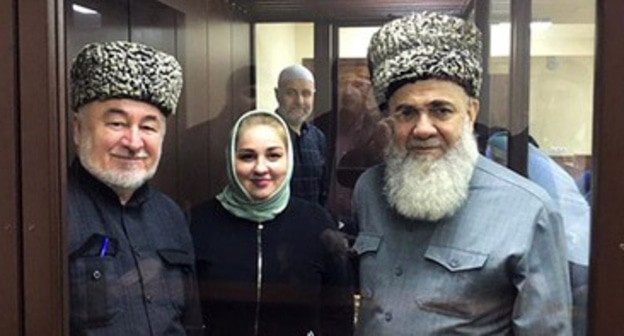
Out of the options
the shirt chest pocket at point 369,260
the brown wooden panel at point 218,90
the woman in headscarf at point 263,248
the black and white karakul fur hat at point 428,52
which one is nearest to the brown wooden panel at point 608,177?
the black and white karakul fur hat at point 428,52

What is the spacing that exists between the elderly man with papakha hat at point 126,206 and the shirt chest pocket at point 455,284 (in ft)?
1.45

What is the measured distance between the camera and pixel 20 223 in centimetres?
89

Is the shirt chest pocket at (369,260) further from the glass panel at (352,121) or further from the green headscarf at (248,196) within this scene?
the green headscarf at (248,196)

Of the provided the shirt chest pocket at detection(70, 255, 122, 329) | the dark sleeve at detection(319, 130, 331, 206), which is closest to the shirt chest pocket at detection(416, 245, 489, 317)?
the dark sleeve at detection(319, 130, 331, 206)

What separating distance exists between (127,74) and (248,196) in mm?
300

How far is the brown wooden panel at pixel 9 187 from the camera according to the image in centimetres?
87

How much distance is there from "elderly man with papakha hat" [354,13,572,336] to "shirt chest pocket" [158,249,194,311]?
32cm

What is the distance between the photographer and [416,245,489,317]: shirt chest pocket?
1.01 meters

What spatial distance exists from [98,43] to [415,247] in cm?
A: 63

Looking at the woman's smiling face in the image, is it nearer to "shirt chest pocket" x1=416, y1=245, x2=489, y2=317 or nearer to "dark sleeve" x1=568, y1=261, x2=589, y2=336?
"shirt chest pocket" x1=416, y1=245, x2=489, y2=317

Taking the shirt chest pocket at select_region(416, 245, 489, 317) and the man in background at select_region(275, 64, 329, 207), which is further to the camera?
the man in background at select_region(275, 64, 329, 207)

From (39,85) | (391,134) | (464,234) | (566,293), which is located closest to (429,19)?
(391,134)

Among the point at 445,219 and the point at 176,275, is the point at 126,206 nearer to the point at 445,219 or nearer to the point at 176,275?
the point at 176,275

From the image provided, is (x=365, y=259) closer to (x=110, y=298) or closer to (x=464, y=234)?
(x=464, y=234)
